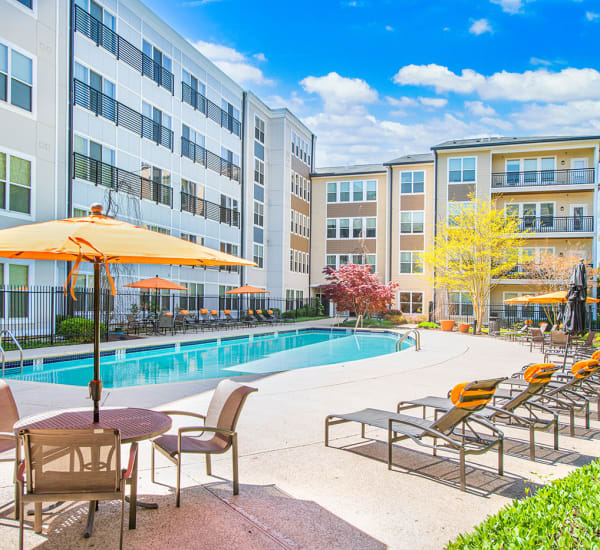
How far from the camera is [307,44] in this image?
18.4m

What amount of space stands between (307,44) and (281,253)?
20.4 m

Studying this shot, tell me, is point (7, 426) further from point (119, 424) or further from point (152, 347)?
point (152, 347)

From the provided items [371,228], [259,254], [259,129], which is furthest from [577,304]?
[259,129]

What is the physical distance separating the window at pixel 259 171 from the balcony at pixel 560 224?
1830 cm

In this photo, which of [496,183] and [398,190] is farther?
[398,190]

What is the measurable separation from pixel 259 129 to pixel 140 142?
46.9 ft


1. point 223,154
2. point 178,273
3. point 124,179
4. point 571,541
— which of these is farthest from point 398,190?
point 571,541

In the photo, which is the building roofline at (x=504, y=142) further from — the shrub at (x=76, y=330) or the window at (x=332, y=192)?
the shrub at (x=76, y=330)

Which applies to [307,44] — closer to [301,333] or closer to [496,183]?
[301,333]

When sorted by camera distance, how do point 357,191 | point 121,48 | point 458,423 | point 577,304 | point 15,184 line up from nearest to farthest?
1. point 458,423
2. point 577,304
3. point 15,184
4. point 121,48
5. point 357,191

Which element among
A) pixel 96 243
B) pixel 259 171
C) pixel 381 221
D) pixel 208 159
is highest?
pixel 259 171

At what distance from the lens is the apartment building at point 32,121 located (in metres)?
16.8

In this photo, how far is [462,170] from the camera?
115 ft

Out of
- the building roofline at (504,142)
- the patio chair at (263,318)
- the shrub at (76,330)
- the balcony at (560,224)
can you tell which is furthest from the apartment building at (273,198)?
the shrub at (76,330)
